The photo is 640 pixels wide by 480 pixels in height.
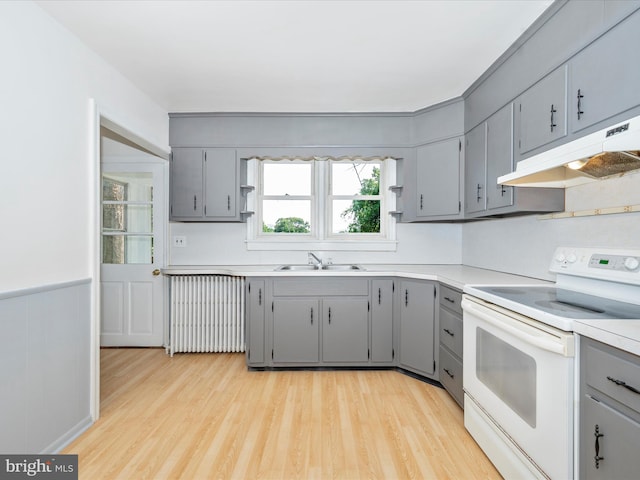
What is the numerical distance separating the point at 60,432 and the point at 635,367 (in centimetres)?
263

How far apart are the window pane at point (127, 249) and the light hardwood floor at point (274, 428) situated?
3.71 feet

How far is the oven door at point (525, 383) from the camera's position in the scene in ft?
4.15

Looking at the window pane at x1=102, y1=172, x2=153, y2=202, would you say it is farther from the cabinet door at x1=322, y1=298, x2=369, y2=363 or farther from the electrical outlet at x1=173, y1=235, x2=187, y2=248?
the cabinet door at x1=322, y1=298, x2=369, y2=363

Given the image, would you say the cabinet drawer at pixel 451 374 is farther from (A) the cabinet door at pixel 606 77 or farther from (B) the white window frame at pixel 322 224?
(A) the cabinet door at pixel 606 77

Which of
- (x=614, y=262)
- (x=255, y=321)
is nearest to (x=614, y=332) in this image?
(x=614, y=262)

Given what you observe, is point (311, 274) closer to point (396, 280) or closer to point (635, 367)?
point (396, 280)

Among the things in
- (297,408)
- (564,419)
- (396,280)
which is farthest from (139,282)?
(564,419)

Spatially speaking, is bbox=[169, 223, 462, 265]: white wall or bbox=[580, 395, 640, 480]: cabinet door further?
bbox=[169, 223, 462, 265]: white wall

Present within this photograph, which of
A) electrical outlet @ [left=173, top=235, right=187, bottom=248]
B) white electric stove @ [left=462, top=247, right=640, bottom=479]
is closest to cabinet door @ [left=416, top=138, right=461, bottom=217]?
white electric stove @ [left=462, top=247, right=640, bottom=479]

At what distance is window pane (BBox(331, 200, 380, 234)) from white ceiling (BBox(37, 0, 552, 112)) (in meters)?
1.07

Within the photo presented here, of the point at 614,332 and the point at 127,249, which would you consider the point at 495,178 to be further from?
the point at 127,249

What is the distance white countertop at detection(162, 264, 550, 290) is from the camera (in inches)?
91.4

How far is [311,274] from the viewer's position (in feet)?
9.82

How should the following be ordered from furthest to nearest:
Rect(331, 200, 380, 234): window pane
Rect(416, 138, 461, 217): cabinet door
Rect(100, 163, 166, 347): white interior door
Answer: Rect(331, 200, 380, 234): window pane → Rect(100, 163, 166, 347): white interior door → Rect(416, 138, 461, 217): cabinet door
